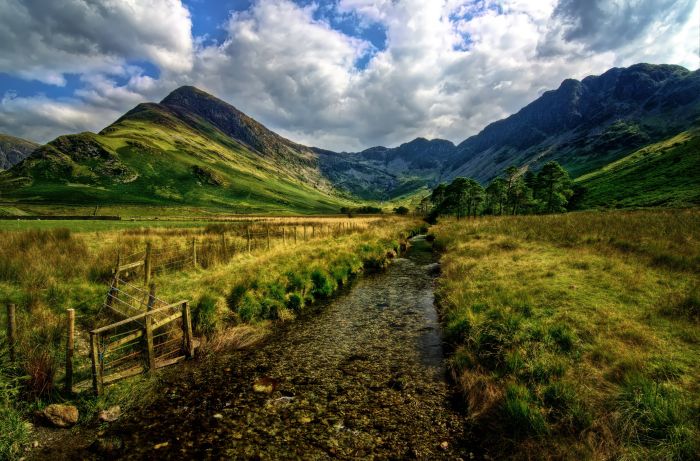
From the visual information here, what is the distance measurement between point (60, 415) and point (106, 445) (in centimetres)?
195

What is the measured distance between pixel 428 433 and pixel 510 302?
7.96m

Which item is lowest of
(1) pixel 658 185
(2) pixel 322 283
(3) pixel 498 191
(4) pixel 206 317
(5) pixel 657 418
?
(2) pixel 322 283

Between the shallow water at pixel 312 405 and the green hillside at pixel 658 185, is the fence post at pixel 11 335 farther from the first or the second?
the green hillside at pixel 658 185

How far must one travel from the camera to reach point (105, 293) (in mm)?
16391

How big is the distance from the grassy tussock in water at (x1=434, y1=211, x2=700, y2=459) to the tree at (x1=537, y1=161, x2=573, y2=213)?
68051mm

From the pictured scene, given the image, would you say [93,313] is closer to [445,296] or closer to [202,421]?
[202,421]

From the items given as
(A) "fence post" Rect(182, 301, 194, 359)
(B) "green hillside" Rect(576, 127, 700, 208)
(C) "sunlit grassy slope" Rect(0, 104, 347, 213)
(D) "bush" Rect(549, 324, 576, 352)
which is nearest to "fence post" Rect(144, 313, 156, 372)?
(A) "fence post" Rect(182, 301, 194, 359)

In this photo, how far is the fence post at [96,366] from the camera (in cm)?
978

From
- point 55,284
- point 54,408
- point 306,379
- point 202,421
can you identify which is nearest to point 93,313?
point 55,284

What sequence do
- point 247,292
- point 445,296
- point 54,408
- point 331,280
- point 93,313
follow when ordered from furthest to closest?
point 331,280
point 445,296
point 247,292
point 93,313
point 54,408

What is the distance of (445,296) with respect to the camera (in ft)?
64.2

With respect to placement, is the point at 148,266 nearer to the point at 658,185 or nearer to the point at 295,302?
the point at 295,302

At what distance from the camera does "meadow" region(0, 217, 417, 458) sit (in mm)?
9555

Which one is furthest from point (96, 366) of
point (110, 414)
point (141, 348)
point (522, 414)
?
point (522, 414)
